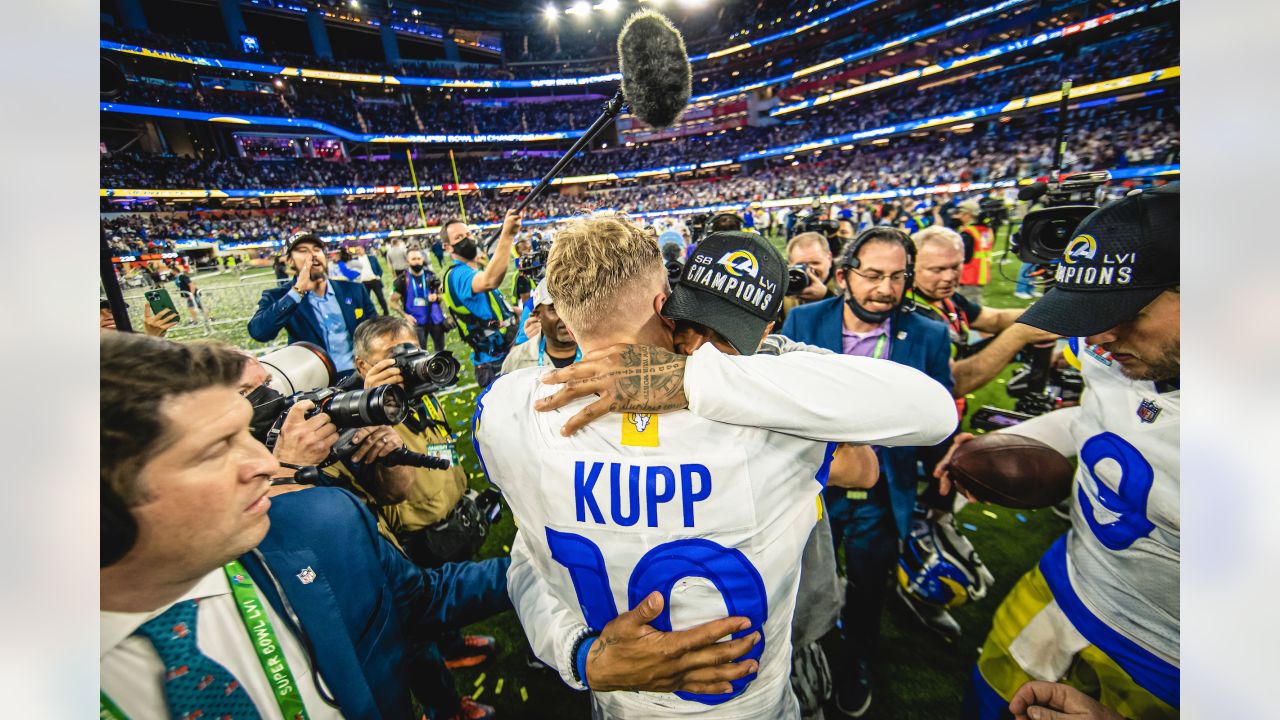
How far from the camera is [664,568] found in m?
1.25

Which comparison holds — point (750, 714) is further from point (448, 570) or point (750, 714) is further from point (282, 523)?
point (282, 523)

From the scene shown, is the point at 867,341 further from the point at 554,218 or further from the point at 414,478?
the point at 554,218

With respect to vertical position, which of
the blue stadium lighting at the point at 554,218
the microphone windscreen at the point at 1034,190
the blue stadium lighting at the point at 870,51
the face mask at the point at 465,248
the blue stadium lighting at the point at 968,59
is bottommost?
the microphone windscreen at the point at 1034,190

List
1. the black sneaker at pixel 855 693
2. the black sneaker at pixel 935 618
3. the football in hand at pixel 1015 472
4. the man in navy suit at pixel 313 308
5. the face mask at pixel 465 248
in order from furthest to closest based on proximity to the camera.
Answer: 1. the face mask at pixel 465 248
2. the man in navy suit at pixel 313 308
3. the black sneaker at pixel 935 618
4. the black sneaker at pixel 855 693
5. the football in hand at pixel 1015 472

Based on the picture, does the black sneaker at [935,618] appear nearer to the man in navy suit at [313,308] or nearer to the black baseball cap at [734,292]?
the black baseball cap at [734,292]

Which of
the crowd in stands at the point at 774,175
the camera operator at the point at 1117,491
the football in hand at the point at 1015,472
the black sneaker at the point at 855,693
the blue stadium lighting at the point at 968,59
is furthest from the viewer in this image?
the crowd in stands at the point at 774,175

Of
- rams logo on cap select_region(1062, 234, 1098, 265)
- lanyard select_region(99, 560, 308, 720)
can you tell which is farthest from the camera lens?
rams logo on cap select_region(1062, 234, 1098, 265)

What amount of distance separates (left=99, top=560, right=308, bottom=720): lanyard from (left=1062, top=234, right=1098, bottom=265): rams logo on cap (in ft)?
8.08

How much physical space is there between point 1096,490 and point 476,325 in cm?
543

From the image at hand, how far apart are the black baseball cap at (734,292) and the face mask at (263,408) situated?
1293 mm

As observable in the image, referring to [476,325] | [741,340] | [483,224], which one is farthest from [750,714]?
[483,224]

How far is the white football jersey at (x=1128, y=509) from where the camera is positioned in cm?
142

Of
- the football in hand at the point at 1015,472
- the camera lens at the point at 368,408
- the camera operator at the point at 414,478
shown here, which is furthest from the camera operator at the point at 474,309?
the football in hand at the point at 1015,472
